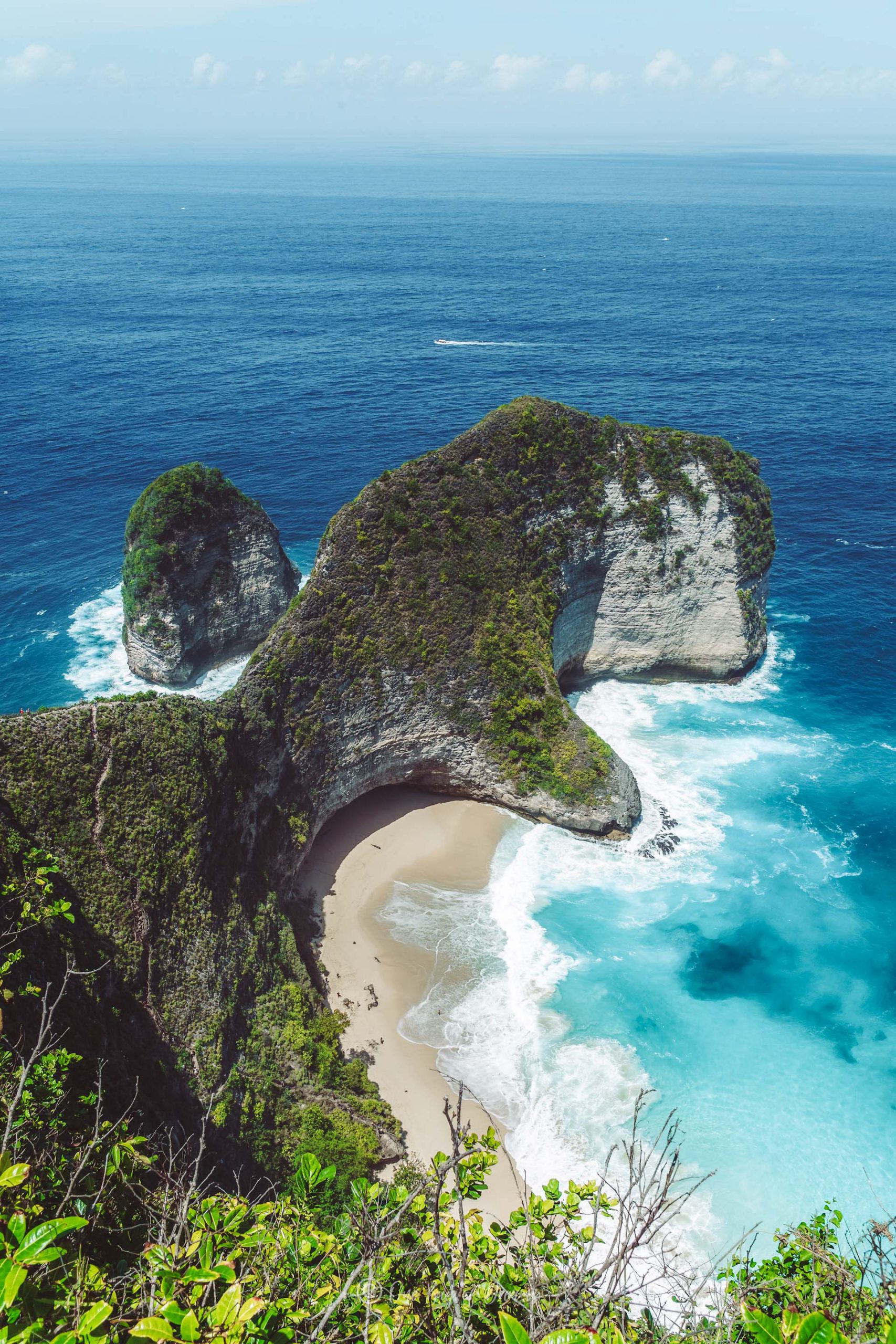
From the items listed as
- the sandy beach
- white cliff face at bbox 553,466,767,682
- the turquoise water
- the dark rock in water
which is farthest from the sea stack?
the dark rock in water

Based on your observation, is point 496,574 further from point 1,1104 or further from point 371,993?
point 1,1104

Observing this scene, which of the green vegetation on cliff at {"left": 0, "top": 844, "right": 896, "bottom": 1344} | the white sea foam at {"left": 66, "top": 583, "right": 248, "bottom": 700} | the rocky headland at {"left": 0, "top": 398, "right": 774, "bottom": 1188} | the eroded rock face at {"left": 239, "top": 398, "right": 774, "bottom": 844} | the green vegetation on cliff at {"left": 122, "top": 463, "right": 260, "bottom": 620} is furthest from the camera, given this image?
the white sea foam at {"left": 66, "top": 583, "right": 248, "bottom": 700}

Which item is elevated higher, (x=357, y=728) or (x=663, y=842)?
(x=357, y=728)

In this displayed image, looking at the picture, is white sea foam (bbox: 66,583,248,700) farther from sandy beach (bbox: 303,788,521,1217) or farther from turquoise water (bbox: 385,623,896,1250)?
turquoise water (bbox: 385,623,896,1250)

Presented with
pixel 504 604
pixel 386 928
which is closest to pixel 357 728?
pixel 386 928

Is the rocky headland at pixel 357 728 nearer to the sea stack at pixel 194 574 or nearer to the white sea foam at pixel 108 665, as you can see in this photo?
the sea stack at pixel 194 574

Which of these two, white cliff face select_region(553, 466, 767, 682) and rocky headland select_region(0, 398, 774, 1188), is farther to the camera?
white cliff face select_region(553, 466, 767, 682)

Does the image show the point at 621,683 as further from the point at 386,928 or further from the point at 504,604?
the point at 386,928
